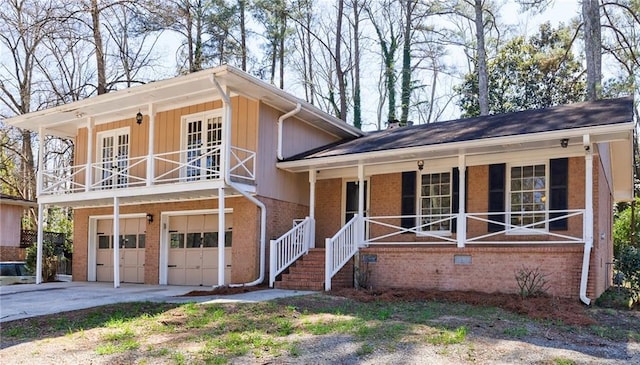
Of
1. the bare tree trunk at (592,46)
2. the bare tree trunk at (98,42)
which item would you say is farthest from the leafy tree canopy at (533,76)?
the bare tree trunk at (98,42)

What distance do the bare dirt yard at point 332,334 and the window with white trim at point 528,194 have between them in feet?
9.04

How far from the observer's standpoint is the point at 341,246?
1332cm

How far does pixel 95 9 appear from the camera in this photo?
23234 millimetres

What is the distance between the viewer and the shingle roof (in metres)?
11.6

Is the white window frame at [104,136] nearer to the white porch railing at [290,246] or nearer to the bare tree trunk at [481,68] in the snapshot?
the white porch railing at [290,246]

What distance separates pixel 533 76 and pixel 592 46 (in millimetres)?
6016

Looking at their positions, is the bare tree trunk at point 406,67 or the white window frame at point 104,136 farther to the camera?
the bare tree trunk at point 406,67

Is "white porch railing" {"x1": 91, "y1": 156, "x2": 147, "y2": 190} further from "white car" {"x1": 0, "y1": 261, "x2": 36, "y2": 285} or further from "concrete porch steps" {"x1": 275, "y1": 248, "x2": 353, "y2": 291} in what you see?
"concrete porch steps" {"x1": 275, "y1": 248, "x2": 353, "y2": 291}

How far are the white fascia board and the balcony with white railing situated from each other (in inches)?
48.9

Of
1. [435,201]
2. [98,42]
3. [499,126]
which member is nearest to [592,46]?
[499,126]

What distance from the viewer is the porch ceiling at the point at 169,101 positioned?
1315 cm

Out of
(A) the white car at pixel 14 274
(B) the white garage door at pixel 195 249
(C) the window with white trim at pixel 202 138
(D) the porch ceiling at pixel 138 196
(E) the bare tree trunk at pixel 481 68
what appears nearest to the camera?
(D) the porch ceiling at pixel 138 196

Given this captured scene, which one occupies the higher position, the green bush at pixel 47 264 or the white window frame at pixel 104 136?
the white window frame at pixel 104 136

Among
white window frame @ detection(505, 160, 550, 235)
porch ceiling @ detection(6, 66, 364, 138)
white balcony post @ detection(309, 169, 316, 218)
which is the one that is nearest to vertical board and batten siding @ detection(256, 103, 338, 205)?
porch ceiling @ detection(6, 66, 364, 138)
